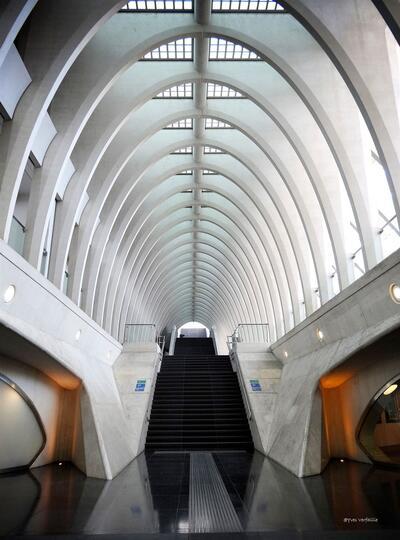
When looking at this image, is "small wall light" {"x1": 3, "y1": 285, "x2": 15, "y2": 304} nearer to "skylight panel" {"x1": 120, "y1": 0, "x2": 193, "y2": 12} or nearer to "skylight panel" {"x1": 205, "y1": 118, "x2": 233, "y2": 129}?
"skylight panel" {"x1": 120, "y1": 0, "x2": 193, "y2": 12}

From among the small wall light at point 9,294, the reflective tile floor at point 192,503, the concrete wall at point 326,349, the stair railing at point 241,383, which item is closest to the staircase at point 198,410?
the stair railing at point 241,383

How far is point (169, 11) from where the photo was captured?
13.5 m

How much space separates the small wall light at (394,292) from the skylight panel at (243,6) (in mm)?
10406

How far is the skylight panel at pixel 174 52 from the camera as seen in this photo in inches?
610

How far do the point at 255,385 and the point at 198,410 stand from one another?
7.68ft

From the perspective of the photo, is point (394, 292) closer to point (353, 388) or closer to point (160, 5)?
point (353, 388)

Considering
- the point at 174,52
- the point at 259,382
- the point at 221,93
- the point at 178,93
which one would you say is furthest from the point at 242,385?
the point at 174,52

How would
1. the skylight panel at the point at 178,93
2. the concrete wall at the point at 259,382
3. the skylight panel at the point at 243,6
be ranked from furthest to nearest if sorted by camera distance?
the skylight panel at the point at 178,93
the skylight panel at the point at 243,6
the concrete wall at the point at 259,382

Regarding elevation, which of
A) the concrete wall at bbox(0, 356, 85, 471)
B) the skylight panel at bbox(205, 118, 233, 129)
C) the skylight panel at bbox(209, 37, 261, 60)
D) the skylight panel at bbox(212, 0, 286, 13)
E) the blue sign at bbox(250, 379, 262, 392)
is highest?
the skylight panel at bbox(205, 118, 233, 129)

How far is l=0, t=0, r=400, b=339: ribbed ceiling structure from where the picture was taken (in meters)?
9.62

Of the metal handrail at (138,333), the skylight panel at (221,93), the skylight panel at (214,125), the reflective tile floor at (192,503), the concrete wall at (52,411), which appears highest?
the skylight panel at (214,125)

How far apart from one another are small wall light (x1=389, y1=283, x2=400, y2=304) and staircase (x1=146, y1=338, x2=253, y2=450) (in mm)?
7771

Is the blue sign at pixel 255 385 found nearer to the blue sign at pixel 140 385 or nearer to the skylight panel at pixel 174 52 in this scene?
the blue sign at pixel 140 385

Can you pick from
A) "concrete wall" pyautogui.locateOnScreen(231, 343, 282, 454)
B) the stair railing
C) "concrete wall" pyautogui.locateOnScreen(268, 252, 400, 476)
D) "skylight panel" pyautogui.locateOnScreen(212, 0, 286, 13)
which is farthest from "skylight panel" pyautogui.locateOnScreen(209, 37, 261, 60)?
the stair railing
